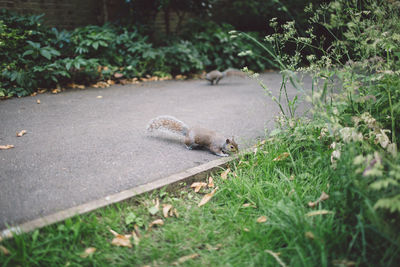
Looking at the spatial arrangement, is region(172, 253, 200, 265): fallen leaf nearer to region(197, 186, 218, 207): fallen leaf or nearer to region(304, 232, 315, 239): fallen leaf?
region(197, 186, 218, 207): fallen leaf

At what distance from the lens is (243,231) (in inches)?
75.5

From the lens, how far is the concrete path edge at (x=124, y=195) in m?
1.77

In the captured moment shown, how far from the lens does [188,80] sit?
7.87m

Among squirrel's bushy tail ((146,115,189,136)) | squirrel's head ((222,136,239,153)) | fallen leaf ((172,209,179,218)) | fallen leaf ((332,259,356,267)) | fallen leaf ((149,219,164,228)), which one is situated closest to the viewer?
fallen leaf ((332,259,356,267))

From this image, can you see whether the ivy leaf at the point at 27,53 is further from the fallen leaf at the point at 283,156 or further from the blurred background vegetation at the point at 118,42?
the fallen leaf at the point at 283,156

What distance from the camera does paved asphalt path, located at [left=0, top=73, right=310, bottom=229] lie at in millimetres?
2236

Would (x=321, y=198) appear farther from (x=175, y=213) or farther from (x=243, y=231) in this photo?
(x=175, y=213)

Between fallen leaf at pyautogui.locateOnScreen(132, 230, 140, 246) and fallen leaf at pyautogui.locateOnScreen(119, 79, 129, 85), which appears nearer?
fallen leaf at pyautogui.locateOnScreen(132, 230, 140, 246)

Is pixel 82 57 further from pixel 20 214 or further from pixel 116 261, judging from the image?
pixel 116 261

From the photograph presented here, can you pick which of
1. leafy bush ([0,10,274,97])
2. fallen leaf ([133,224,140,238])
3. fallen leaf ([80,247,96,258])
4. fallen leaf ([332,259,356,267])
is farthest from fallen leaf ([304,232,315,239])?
leafy bush ([0,10,274,97])

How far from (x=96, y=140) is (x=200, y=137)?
1.27 metres

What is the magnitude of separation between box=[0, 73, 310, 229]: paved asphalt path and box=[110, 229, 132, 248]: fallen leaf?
408 mm

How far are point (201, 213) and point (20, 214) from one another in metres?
1.29

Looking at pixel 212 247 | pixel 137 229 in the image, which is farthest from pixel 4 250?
pixel 212 247
